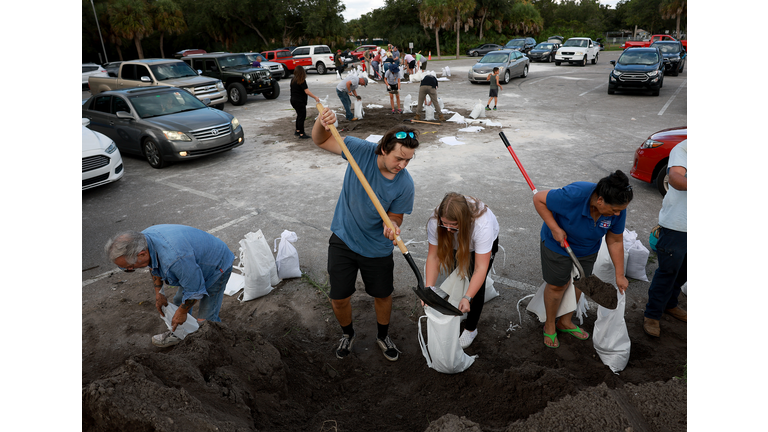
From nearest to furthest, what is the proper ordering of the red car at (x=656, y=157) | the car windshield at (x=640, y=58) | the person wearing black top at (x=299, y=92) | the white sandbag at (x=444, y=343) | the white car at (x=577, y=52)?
the white sandbag at (x=444, y=343), the red car at (x=656, y=157), the person wearing black top at (x=299, y=92), the car windshield at (x=640, y=58), the white car at (x=577, y=52)

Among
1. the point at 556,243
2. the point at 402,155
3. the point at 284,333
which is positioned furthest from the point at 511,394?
the point at 284,333

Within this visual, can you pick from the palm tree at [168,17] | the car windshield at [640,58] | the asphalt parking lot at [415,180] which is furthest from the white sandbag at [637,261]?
the palm tree at [168,17]

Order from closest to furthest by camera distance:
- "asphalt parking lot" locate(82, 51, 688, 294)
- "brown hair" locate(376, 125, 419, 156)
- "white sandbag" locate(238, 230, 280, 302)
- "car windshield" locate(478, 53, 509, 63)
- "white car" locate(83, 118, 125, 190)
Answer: "brown hair" locate(376, 125, 419, 156)
"white sandbag" locate(238, 230, 280, 302)
"asphalt parking lot" locate(82, 51, 688, 294)
"white car" locate(83, 118, 125, 190)
"car windshield" locate(478, 53, 509, 63)

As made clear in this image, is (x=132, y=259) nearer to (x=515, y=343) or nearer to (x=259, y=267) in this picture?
(x=259, y=267)

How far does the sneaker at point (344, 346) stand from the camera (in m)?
3.50

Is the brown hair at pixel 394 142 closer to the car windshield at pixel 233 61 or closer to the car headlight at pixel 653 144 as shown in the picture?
the car headlight at pixel 653 144

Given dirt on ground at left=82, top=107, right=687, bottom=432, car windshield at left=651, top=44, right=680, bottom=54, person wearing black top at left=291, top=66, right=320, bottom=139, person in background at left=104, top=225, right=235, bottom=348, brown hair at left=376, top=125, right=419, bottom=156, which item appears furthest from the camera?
car windshield at left=651, top=44, right=680, bottom=54

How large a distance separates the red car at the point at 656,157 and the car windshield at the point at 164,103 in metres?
8.83

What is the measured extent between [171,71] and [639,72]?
15560 millimetres

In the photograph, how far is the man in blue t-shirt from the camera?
9.61 feet

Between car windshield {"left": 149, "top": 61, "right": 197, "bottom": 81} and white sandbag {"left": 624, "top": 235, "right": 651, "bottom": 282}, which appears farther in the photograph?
car windshield {"left": 149, "top": 61, "right": 197, "bottom": 81}

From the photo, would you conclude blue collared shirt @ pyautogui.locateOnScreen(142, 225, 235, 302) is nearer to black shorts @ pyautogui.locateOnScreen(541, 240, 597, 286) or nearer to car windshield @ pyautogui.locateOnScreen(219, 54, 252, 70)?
black shorts @ pyautogui.locateOnScreen(541, 240, 597, 286)

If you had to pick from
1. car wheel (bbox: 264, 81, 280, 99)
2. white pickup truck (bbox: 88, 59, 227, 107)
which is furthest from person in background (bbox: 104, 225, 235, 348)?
car wheel (bbox: 264, 81, 280, 99)

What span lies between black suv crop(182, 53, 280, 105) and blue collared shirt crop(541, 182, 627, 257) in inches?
589
